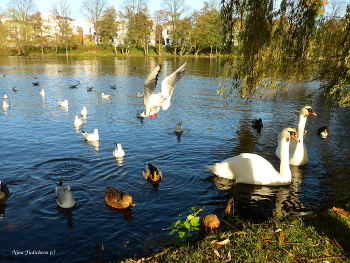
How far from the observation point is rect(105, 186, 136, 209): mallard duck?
8.12m

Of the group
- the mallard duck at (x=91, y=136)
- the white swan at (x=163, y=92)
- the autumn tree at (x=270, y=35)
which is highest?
the autumn tree at (x=270, y=35)

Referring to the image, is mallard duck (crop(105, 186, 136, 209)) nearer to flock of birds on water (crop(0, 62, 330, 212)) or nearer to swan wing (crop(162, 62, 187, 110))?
flock of birds on water (crop(0, 62, 330, 212))

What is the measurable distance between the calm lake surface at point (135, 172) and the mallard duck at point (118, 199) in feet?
0.57

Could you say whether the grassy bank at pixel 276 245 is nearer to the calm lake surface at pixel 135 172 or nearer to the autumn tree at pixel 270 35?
the calm lake surface at pixel 135 172

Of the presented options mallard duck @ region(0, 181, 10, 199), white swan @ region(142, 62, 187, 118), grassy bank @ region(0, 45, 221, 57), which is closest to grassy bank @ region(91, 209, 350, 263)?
mallard duck @ region(0, 181, 10, 199)

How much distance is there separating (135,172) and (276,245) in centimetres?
660

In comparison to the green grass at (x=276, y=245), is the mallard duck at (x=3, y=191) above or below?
below

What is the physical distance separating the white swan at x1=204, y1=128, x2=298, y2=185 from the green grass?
3648 millimetres

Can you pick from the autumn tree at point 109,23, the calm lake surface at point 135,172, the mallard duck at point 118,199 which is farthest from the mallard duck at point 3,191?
the autumn tree at point 109,23

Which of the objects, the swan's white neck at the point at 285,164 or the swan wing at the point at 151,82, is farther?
the swan's white neck at the point at 285,164

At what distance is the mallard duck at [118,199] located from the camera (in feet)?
26.6

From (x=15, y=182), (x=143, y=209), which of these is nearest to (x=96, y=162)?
(x=15, y=182)

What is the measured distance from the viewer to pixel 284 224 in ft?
19.0

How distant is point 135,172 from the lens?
1082 cm
